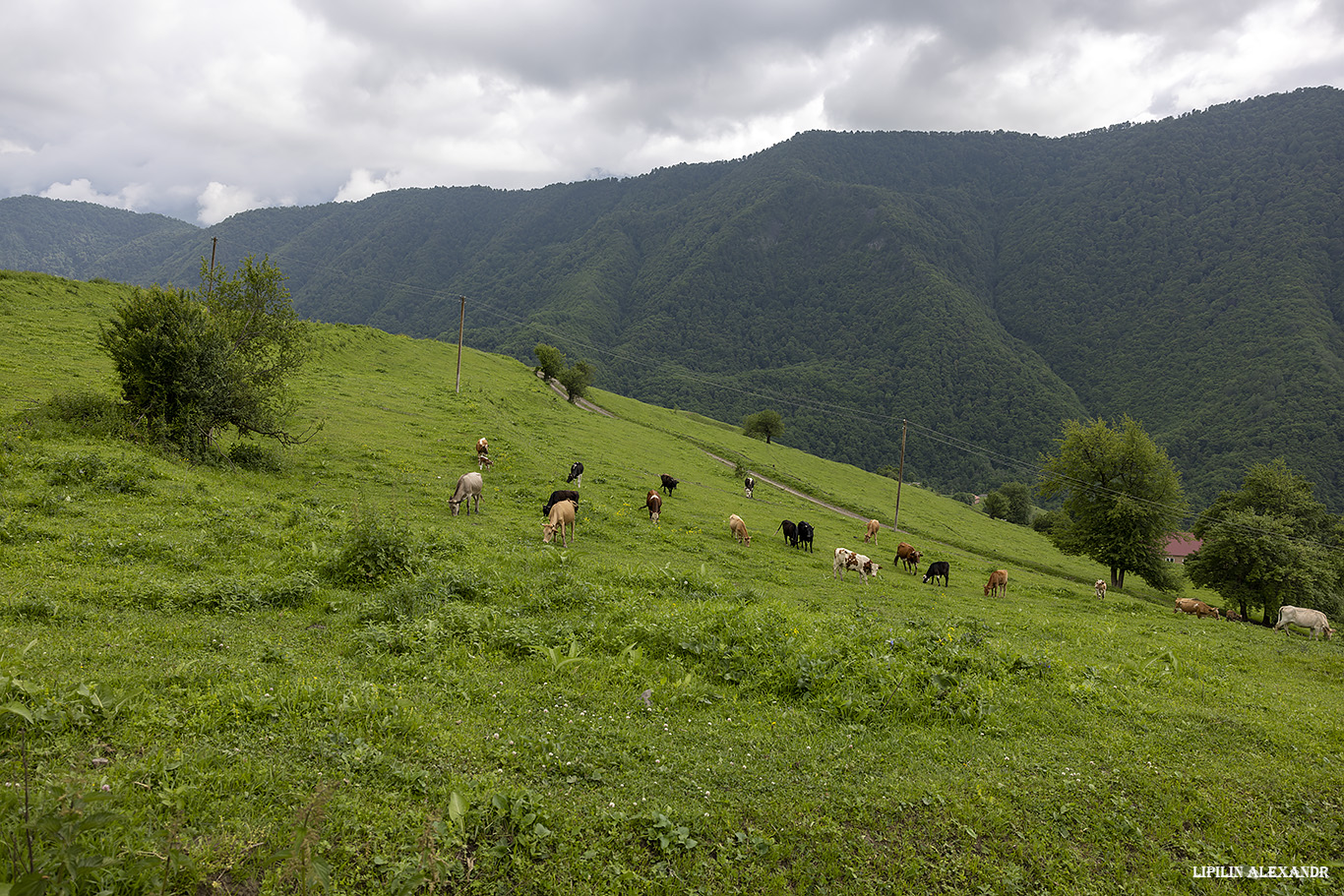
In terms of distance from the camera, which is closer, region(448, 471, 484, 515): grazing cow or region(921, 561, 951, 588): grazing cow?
region(448, 471, 484, 515): grazing cow

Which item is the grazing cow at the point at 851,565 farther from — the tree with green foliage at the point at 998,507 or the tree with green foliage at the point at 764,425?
the tree with green foliage at the point at 998,507

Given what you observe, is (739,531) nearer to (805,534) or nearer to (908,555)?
(805,534)

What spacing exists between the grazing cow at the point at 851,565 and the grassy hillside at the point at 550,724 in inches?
290

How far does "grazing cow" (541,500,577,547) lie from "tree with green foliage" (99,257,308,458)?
11771mm

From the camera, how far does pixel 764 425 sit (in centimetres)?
8012

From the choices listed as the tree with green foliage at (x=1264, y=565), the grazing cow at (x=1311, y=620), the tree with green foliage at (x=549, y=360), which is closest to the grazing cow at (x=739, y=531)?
the grazing cow at (x=1311, y=620)

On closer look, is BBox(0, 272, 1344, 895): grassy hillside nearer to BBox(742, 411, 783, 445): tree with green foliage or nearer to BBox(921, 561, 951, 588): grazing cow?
BBox(921, 561, 951, 588): grazing cow

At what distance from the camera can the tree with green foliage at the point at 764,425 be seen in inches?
3140

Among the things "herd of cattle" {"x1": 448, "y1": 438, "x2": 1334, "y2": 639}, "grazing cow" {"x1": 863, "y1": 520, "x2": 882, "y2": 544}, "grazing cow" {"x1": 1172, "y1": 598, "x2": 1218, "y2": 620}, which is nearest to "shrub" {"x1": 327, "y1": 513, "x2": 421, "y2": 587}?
"herd of cattle" {"x1": 448, "y1": 438, "x2": 1334, "y2": 639}

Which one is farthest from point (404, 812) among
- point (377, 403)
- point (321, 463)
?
point (377, 403)

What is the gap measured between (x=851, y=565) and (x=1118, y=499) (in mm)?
30537

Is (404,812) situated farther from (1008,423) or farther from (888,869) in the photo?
(1008,423)

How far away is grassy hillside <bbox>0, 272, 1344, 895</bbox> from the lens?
4941 millimetres

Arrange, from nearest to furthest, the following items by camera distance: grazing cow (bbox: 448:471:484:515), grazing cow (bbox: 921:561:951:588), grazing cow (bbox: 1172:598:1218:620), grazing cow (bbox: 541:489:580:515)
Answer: grazing cow (bbox: 448:471:484:515)
grazing cow (bbox: 541:489:580:515)
grazing cow (bbox: 921:561:951:588)
grazing cow (bbox: 1172:598:1218:620)
